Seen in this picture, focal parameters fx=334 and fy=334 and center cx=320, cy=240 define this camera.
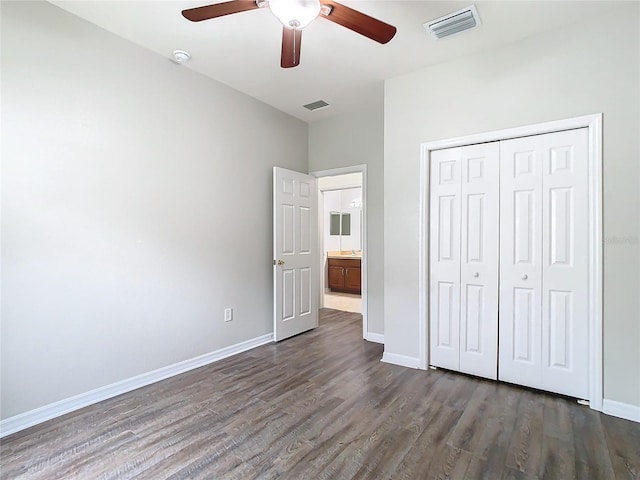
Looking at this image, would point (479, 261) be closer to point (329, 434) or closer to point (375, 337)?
point (375, 337)

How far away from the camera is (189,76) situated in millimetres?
3191

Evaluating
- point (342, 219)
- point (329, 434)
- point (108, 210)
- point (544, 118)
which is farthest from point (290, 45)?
point (342, 219)

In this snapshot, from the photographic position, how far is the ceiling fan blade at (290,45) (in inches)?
76.8

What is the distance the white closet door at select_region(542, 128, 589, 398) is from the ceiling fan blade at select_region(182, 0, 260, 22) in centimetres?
235

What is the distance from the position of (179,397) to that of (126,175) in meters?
1.83

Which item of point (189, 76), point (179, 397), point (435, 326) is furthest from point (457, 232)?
point (189, 76)

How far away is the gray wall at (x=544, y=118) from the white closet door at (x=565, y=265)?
14 centimetres

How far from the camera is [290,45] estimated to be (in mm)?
2025

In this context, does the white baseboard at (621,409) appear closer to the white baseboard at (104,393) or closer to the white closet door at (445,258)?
the white closet door at (445,258)

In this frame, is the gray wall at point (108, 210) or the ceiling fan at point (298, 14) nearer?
the ceiling fan at point (298, 14)

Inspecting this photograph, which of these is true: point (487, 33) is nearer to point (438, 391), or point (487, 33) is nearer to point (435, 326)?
point (435, 326)

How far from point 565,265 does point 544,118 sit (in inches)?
45.1

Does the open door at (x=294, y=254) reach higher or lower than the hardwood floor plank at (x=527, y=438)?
higher

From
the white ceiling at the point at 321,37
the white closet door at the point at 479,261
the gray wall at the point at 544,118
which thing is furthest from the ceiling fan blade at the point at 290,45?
the white closet door at the point at 479,261
